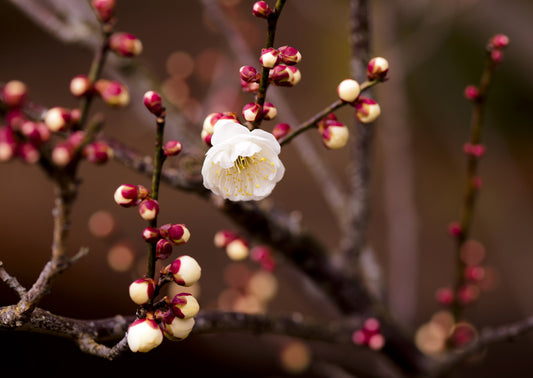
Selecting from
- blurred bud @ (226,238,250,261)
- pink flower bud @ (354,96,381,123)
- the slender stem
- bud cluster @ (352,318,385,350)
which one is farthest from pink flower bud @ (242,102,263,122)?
bud cluster @ (352,318,385,350)

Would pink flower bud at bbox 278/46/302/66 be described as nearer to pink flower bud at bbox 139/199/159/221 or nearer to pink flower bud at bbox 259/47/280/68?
pink flower bud at bbox 259/47/280/68

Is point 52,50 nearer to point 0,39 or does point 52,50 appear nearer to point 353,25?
point 0,39

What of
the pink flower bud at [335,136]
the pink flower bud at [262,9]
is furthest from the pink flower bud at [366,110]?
the pink flower bud at [262,9]

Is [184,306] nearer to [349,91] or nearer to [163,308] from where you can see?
[163,308]

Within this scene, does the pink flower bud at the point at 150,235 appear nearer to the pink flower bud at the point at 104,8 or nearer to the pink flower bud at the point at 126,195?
the pink flower bud at the point at 126,195

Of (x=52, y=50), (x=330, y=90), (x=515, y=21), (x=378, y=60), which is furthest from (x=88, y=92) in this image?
(x=52, y=50)
